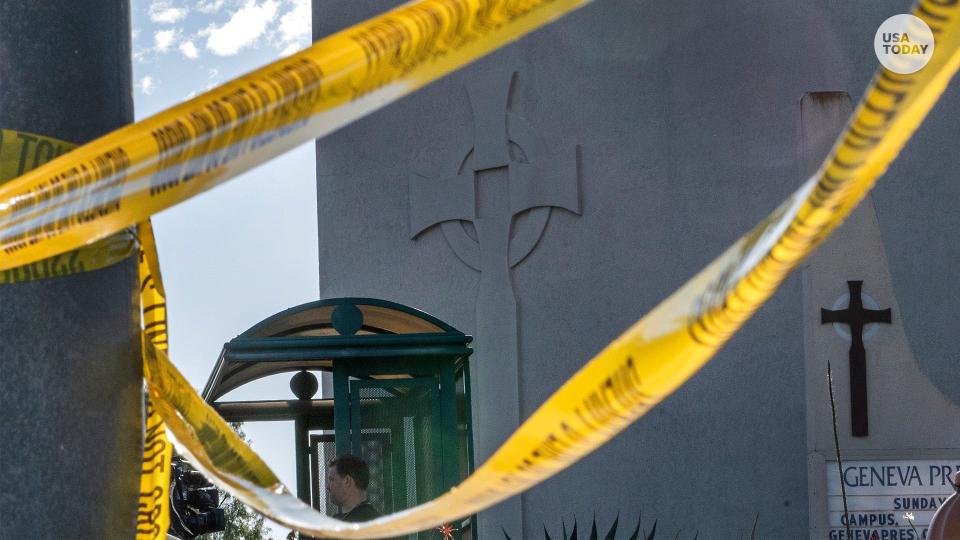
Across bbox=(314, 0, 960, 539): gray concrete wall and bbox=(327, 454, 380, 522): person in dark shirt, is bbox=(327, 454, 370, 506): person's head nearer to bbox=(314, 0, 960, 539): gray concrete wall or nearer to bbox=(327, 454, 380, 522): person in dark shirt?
bbox=(327, 454, 380, 522): person in dark shirt

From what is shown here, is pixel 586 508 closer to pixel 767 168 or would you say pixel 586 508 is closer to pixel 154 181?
pixel 767 168

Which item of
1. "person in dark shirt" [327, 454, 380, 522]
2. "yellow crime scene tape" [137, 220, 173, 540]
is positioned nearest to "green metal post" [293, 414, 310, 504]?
"person in dark shirt" [327, 454, 380, 522]

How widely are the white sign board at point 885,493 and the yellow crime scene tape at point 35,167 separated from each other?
24.7ft

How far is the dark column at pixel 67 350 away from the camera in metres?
1.62

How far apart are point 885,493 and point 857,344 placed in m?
1.09

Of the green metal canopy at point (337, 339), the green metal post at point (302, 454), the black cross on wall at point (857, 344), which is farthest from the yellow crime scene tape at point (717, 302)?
the black cross on wall at point (857, 344)

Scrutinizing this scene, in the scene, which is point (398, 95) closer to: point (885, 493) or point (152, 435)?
point (152, 435)

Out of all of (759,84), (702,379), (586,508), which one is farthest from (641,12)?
(586,508)

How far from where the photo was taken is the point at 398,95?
178 cm

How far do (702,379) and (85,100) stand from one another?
9643mm

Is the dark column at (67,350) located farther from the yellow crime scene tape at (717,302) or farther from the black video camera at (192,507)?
the black video camera at (192,507)

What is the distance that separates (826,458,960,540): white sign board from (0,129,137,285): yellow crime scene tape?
7541mm

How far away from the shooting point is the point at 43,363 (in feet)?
5.37

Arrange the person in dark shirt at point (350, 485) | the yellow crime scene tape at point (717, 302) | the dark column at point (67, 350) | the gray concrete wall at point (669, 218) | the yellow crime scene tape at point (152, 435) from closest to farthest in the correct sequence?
the yellow crime scene tape at point (717, 302), the dark column at point (67, 350), the yellow crime scene tape at point (152, 435), the person in dark shirt at point (350, 485), the gray concrete wall at point (669, 218)
